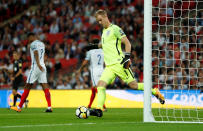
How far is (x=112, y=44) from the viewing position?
33.3 feet

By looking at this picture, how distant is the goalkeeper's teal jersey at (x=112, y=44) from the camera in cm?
1005

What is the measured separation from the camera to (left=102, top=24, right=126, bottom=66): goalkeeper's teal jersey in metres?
10.1

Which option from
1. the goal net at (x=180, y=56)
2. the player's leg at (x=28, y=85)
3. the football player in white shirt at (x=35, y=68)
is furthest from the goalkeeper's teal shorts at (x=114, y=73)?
the player's leg at (x=28, y=85)

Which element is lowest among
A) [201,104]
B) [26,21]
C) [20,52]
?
[201,104]

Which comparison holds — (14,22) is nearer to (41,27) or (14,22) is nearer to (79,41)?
(41,27)

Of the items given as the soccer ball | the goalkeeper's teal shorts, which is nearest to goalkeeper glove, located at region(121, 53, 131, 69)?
the goalkeeper's teal shorts

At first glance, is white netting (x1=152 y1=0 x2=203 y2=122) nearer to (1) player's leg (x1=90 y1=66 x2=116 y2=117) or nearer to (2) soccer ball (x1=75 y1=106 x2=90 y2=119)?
(1) player's leg (x1=90 y1=66 x2=116 y2=117)

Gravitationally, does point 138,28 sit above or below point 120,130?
above

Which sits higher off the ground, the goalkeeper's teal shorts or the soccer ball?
the goalkeeper's teal shorts

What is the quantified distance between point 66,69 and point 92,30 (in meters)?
2.66

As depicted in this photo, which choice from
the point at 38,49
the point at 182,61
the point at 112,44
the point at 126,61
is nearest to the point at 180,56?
the point at 182,61

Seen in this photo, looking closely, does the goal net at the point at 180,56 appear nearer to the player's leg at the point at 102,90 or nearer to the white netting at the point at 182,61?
the white netting at the point at 182,61

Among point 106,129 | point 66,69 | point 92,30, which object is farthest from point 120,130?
point 92,30

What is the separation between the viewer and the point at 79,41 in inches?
952
